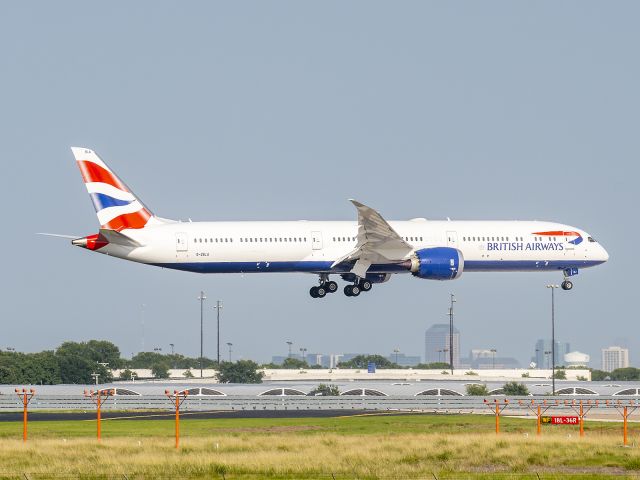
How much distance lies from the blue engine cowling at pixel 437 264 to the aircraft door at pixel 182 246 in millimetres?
14895

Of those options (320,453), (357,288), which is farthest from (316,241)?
(320,453)

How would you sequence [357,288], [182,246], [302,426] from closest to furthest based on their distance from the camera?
1. [302,426]
2. [182,246]
3. [357,288]

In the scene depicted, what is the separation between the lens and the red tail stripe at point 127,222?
83.1 meters

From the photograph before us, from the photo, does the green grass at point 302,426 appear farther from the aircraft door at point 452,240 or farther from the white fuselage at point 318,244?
the aircraft door at point 452,240

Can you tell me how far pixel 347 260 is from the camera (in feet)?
276

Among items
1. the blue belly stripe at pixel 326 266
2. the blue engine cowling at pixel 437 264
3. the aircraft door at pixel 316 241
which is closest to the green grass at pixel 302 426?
the blue engine cowling at pixel 437 264

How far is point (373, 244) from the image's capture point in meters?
82.6

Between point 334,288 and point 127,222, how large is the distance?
15.3m

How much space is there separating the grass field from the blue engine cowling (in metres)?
18.9

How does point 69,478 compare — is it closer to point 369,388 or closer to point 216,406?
point 216,406

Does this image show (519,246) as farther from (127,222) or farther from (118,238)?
(118,238)

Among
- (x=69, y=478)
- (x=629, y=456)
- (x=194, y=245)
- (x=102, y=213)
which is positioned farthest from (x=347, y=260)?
(x=69, y=478)

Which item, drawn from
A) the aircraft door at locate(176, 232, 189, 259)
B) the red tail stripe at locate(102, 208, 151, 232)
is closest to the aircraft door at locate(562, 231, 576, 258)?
the aircraft door at locate(176, 232, 189, 259)

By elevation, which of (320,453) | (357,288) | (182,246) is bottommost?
(320,453)
